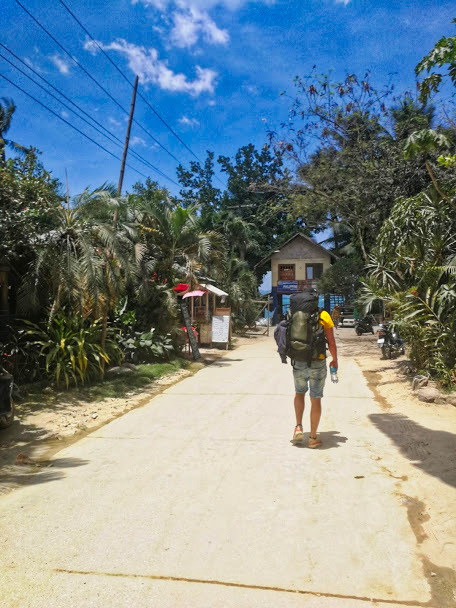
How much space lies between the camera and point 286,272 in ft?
132

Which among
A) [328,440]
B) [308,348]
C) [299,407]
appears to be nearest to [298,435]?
[299,407]

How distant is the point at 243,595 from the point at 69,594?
0.97 meters

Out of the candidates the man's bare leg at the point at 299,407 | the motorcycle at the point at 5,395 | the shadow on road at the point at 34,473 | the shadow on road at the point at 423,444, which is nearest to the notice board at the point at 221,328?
the shadow on road at the point at 423,444

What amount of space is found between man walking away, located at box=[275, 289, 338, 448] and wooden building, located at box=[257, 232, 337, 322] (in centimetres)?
3411

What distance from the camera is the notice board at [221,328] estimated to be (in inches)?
735

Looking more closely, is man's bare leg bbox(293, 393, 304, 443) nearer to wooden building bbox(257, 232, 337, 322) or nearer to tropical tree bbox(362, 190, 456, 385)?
tropical tree bbox(362, 190, 456, 385)

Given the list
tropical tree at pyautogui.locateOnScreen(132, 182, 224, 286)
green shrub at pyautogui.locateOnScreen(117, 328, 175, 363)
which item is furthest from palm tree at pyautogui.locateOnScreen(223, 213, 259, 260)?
green shrub at pyautogui.locateOnScreen(117, 328, 175, 363)

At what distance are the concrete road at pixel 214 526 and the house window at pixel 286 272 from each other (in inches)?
1351

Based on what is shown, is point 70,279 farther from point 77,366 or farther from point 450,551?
point 450,551

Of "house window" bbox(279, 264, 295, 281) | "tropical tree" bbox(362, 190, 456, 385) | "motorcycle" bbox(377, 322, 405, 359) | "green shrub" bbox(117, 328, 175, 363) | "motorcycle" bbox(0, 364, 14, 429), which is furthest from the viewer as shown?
"house window" bbox(279, 264, 295, 281)

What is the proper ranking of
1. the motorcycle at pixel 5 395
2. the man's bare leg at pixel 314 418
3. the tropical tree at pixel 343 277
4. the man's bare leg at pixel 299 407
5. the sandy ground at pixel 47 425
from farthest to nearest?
the tropical tree at pixel 343 277 < the motorcycle at pixel 5 395 < the man's bare leg at pixel 299 407 < the man's bare leg at pixel 314 418 < the sandy ground at pixel 47 425

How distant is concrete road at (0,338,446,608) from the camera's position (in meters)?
2.65

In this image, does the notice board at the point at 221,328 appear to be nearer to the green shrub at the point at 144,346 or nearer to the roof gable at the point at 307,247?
the green shrub at the point at 144,346

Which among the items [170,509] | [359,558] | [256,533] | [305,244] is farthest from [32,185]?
[305,244]
